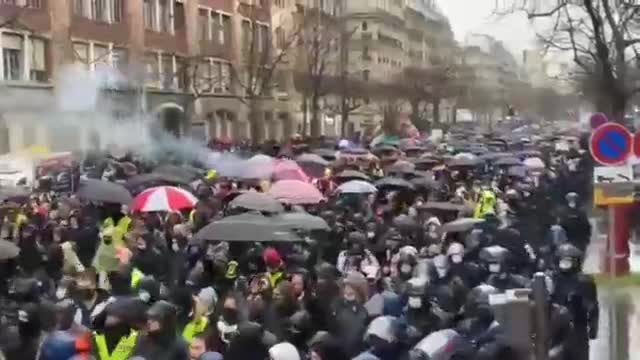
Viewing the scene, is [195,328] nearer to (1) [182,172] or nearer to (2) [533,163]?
(1) [182,172]

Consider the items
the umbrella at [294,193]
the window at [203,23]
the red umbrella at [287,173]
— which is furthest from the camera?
the window at [203,23]

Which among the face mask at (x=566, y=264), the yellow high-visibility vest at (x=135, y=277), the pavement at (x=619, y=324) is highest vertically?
the face mask at (x=566, y=264)

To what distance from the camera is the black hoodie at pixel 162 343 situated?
31.2 feet

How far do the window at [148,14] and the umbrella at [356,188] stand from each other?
38.7 m

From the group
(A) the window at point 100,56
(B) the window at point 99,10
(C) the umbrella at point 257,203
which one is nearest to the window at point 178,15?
(B) the window at point 99,10

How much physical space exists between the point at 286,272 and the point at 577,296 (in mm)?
2921

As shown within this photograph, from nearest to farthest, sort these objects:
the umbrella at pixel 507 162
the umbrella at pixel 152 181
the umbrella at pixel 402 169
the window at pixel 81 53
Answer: the umbrella at pixel 152 181, the umbrella at pixel 402 169, the umbrella at pixel 507 162, the window at pixel 81 53

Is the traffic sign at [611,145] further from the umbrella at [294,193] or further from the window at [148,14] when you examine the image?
the window at [148,14]

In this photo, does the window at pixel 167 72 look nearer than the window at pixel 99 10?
No

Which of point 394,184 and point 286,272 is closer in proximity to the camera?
point 286,272

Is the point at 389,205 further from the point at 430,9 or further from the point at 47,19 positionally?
the point at 430,9

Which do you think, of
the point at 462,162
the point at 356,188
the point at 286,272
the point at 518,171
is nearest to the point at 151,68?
the point at 462,162

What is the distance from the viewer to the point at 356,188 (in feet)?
72.1

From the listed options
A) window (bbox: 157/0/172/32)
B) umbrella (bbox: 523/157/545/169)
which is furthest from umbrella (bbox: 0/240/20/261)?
window (bbox: 157/0/172/32)
